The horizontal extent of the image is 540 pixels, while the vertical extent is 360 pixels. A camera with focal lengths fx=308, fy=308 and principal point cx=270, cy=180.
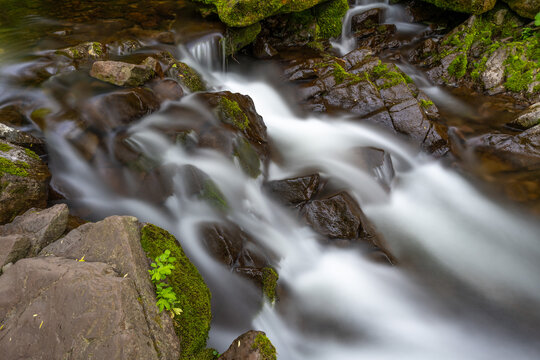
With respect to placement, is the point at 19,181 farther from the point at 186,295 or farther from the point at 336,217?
the point at 336,217

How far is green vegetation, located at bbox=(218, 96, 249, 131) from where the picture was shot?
193 inches

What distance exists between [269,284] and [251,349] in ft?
3.96

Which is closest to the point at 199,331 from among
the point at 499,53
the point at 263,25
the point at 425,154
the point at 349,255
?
the point at 349,255

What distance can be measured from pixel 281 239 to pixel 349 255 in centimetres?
97

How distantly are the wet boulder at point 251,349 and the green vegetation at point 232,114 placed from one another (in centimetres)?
331

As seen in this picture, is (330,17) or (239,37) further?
(330,17)

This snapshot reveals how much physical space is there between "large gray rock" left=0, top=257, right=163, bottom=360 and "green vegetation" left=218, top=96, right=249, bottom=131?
3183mm

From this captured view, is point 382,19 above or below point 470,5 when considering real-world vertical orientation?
below

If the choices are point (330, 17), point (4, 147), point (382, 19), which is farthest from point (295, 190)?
point (382, 19)

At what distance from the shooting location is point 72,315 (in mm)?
1931

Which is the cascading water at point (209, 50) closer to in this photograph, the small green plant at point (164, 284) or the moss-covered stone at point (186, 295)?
the moss-covered stone at point (186, 295)

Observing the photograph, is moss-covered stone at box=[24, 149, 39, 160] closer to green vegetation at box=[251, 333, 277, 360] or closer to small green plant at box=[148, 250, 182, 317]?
small green plant at box=[148, 250, 182, 317]

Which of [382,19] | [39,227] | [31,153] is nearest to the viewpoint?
[39,227]

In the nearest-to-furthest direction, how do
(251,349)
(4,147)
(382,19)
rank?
(251,349) < (4,147) < (382,19)
